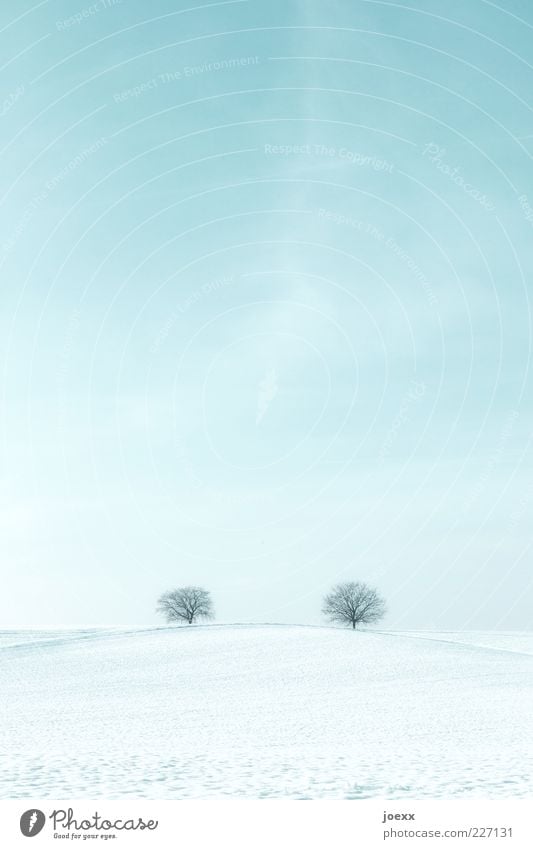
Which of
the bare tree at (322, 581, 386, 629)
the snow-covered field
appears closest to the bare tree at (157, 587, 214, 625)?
the bare tree at (322, 581, 386, 629)

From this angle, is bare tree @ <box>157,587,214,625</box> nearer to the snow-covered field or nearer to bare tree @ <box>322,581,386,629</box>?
bare tree @ <box>322,581,386,629</box>

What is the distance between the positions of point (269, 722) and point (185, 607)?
287ft

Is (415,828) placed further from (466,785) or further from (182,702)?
(182,702)

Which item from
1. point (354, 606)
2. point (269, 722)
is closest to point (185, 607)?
point (354, 606)

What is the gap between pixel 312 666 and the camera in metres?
43.4

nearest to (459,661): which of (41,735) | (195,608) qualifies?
(41,735)

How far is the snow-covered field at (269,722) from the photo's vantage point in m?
16.5

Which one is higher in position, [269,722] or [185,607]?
[185,607]

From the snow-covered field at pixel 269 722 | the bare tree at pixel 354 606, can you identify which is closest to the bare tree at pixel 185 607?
the bare tree at pixel 354 606

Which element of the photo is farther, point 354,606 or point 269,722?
point 354,606

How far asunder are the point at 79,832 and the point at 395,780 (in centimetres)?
664

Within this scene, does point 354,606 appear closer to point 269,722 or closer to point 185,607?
point 185,607

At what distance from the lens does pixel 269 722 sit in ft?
83.7

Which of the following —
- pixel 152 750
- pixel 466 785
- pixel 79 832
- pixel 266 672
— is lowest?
pixel 79 832
